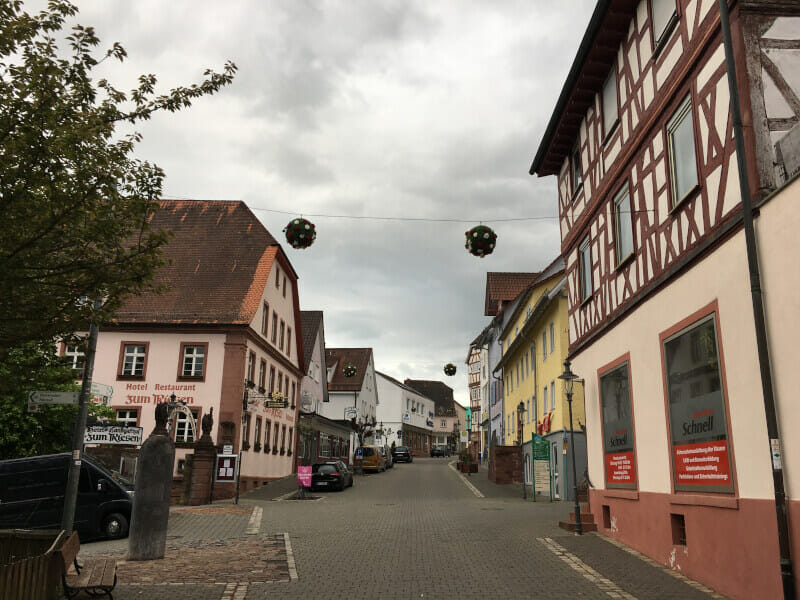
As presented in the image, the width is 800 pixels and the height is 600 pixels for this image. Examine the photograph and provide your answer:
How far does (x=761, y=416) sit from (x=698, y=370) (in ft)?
5.96

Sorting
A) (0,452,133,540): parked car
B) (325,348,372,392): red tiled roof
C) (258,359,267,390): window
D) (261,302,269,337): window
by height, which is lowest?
(0,452,133,540): parked car

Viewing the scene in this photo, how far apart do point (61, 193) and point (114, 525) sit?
10959mm

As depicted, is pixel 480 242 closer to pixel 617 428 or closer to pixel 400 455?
pixel 617 428

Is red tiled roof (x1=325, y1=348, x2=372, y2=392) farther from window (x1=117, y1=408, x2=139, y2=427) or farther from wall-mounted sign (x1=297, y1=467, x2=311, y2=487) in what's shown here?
wall-mounted sign (x1=297, y1=467, x2=311, y2=487)

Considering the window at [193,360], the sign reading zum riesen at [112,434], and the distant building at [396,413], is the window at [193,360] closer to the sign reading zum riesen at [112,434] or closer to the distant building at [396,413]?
the sign reading zum riesen at [112,434]

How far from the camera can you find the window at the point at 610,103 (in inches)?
563

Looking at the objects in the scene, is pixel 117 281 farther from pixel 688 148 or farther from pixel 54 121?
pixel 688 148

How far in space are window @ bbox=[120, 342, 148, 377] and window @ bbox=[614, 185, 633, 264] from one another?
22.8 meters

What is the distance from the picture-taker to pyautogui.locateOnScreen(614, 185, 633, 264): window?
44.1ft

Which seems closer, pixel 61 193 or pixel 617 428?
pixel 61 193

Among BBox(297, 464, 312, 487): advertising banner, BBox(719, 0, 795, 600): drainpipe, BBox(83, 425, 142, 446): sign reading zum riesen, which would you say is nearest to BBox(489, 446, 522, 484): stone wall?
BBox(297, 464, 312, 487): advertising banner

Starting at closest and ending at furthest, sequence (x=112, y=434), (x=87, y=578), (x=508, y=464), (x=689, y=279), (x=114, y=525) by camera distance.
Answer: (x=87, y=578) → (x=689, y=279) → (x=114, y=525) → (x=112, y=434) → (x=508, y=464)

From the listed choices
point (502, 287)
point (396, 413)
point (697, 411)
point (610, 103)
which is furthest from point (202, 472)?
point (396, 413)

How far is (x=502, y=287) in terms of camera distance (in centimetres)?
4784
